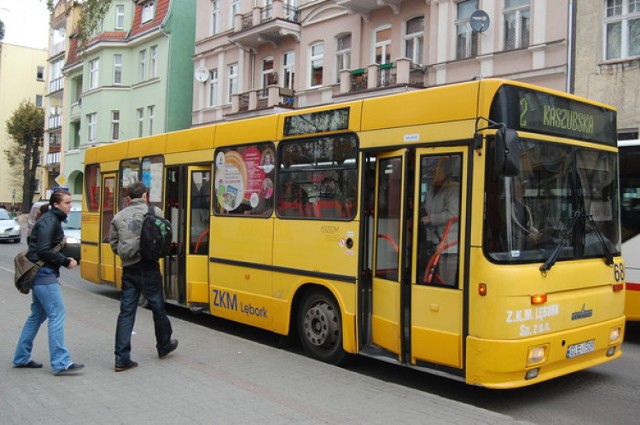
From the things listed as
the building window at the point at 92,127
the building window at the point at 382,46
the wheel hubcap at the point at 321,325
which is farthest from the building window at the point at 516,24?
the building window at the point at 92,127

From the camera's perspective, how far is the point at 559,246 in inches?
221

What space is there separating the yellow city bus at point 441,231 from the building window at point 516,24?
39.6ft

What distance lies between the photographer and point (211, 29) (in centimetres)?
3120

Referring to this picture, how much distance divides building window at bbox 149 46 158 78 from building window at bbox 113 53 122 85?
3.18 metres

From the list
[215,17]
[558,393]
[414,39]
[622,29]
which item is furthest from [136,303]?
[215,17]

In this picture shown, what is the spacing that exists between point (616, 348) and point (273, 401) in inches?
141

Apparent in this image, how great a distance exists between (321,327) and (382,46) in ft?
54.9

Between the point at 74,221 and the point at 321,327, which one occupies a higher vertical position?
the point at 74,221

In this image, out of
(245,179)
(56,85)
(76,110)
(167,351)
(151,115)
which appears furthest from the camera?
(56,85)

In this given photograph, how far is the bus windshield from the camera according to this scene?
5.24 m

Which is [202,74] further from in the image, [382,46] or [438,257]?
[438,257]

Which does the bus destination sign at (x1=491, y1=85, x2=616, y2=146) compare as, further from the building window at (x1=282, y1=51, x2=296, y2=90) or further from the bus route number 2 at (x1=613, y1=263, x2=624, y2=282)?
the building window at (x1=282, y1=51, x2=296, y2=90)

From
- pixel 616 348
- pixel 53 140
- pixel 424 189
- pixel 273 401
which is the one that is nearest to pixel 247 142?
pixel 424 189

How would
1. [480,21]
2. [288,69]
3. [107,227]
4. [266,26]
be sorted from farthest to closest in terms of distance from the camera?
[288,69] < [266,26] < [480,21] < [107,227]
